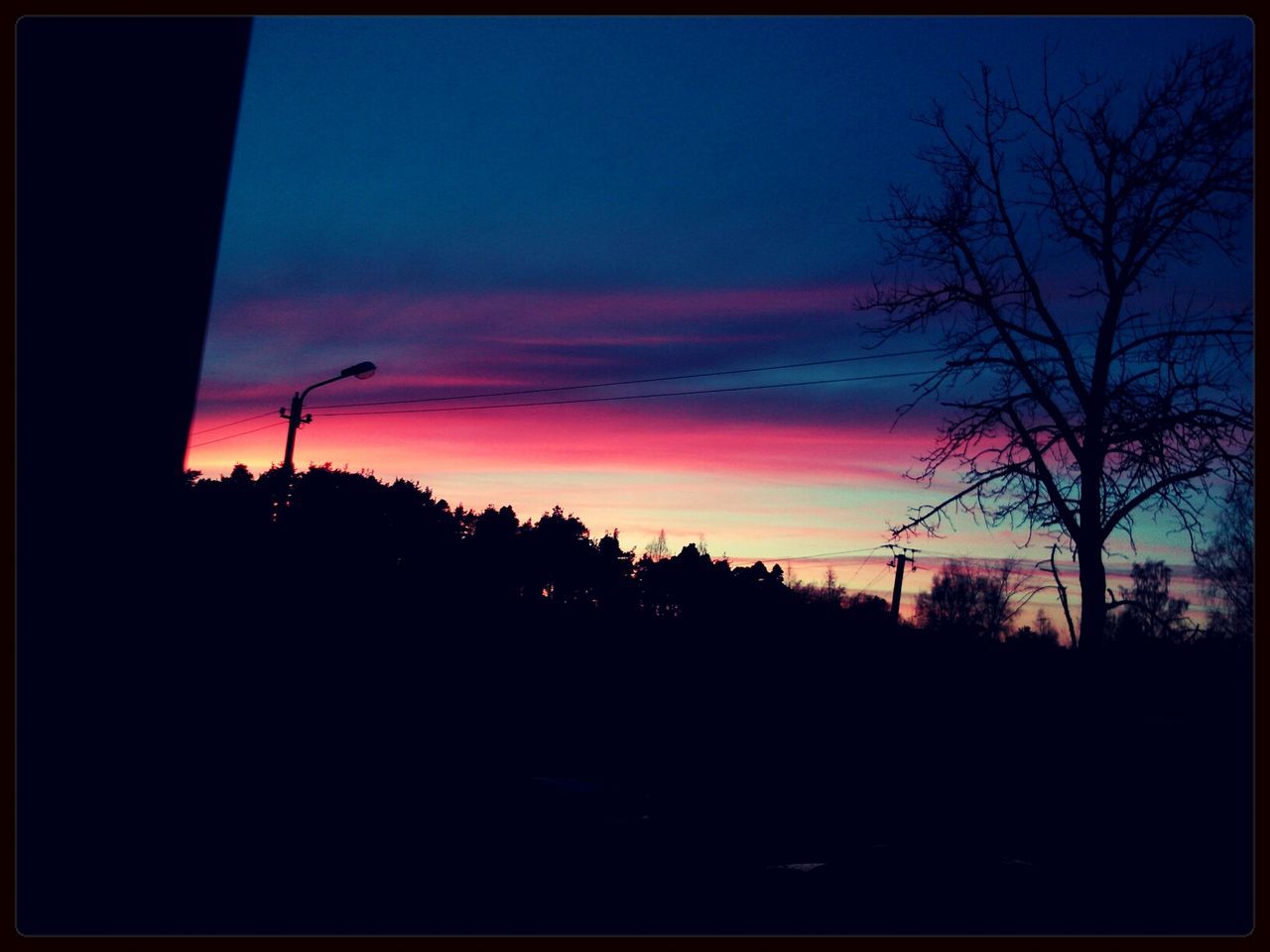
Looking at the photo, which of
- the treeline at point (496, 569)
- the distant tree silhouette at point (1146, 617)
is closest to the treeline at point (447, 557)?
the treeline at point (496, 569)

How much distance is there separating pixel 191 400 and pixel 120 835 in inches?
48.4

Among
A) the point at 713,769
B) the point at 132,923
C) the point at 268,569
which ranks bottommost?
the point at 713,769

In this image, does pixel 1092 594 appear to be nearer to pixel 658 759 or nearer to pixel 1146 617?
pixel 1146 617

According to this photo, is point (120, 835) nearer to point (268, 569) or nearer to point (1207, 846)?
point (1207, 846)

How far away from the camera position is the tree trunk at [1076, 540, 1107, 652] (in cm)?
1138

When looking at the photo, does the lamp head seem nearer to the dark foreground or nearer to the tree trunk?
the dark foreground

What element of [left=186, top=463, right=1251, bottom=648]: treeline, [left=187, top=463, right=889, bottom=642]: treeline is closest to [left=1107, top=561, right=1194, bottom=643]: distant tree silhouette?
[left=186, top=463, right=1251, bottom=648]: treeline

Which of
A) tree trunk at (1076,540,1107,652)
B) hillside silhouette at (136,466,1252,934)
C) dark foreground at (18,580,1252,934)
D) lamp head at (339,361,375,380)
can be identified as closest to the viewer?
dark foreground at (18,580,1252,934)

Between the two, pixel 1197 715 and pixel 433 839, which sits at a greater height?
pixel 1197 715

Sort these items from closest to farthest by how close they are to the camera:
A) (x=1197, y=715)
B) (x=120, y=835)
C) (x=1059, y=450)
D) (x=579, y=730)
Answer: (x=120, y=835)
(x=1059, y=450)
(x=1197, y=715)
(x=579, y=730)

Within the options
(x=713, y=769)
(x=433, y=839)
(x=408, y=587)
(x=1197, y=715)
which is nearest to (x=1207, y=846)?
(x=1197, y=715)

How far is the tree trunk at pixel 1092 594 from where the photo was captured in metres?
11.4

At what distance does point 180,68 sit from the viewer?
8.34 feet

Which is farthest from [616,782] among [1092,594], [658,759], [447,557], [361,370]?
[447,557]
